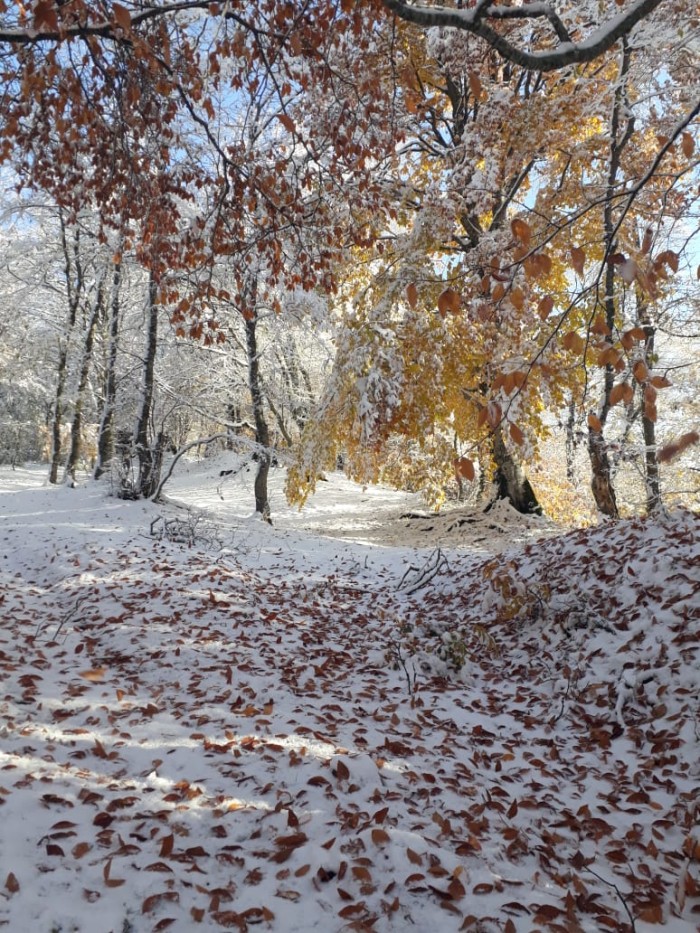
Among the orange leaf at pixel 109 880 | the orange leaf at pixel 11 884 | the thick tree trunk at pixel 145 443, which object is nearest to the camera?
the orange leaf at pixel 11 884

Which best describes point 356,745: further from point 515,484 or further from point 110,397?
point 110,397

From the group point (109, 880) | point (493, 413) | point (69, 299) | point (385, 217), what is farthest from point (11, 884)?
point (69, 299)

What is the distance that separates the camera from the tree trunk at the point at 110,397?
14867 mm

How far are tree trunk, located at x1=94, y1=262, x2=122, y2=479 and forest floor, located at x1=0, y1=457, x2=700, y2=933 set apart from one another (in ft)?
25.2

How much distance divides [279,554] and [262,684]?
5825mm

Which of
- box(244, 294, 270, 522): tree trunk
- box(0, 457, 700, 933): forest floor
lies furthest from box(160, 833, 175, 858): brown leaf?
box(244, 294, 270, 522): tree trunk

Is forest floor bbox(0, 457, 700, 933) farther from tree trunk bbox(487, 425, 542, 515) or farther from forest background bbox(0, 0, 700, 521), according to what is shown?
tree trunk bbox(487, 425, 542, 515)

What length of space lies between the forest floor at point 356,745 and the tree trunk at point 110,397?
769 centimetres

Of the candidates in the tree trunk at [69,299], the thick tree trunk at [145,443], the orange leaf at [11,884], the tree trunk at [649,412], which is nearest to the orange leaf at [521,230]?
the tree trunk at [649,412]

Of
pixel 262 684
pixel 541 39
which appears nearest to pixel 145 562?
pixel 262 684

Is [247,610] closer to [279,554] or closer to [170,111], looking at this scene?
[279,554]

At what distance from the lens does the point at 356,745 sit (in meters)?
3.69

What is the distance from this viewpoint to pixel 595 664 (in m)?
4.79

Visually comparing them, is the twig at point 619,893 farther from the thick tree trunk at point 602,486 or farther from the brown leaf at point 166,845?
the thick tree trunk at point 602,486
